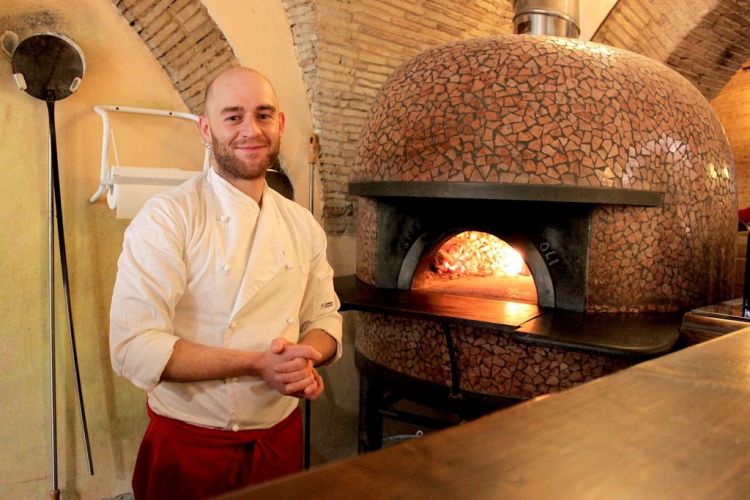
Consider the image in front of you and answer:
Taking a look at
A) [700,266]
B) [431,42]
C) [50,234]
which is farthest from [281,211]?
[431,42]

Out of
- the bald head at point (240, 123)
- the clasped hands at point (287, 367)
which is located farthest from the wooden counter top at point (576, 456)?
the bald head at point (240, 123)

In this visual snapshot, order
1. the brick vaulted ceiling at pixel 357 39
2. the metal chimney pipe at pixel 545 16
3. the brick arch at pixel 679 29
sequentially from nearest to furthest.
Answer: the brick vaulted ceiling at pixel 357 39, the metal chimney pipe at pixel 545 16, the brick arch at pixel 679 29

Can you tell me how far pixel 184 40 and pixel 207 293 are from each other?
64.9 inches

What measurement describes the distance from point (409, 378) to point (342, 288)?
0.54m

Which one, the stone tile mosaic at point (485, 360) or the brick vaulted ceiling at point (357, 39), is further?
the brick vaulted ceiling at point (357, 39)

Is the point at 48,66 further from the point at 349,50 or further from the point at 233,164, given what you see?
the point at 349,50

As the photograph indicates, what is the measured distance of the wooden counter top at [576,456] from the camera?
0.36m

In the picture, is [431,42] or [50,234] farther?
[431,42]

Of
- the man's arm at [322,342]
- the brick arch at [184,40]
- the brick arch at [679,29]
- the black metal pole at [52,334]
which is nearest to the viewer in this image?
the man's arm at [322,342]

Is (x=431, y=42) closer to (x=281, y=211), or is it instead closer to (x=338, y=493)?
(x=281, y=211)

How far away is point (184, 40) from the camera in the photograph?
2746 millimetres

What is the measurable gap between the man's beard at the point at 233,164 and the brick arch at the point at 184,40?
1.25 m

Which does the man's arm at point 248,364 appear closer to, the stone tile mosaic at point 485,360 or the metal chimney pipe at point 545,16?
the stone tile mosaic at point 485,360

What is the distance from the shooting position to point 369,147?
9.05ft
